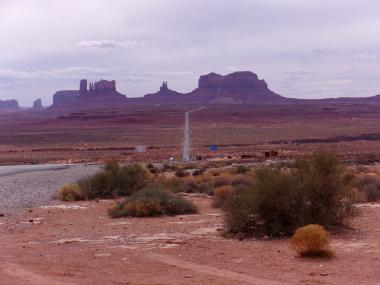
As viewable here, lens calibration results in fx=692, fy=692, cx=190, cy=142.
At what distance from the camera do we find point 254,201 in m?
17.3

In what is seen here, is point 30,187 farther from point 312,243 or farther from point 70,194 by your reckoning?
point 312,243

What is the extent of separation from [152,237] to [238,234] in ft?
7.35

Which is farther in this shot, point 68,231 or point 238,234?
point 68,231

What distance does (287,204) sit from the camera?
1716 cm

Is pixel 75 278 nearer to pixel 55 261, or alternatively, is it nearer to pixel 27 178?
pixel 55 261

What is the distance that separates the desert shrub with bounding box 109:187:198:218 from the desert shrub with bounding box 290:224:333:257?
9587 millimetres

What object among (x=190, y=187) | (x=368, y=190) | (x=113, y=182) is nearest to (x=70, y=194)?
(x=113, y=182)

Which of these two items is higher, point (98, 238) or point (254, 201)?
point (254, 201)

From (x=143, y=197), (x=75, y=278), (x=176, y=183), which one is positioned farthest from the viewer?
(x=176, y=183)

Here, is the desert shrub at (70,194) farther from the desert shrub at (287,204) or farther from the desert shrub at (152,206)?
the desert shrub at (287,204)

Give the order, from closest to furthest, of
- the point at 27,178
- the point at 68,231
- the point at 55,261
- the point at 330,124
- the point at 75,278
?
the point at 75,278 < the point at 55,261 < the point at 68,231 < the point at 27,178 < the point at 330,124

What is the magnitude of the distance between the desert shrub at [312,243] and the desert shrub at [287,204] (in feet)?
9.32

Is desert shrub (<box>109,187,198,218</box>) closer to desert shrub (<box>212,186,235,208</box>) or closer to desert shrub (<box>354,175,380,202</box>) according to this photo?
desert shrub (<box>212,186,235,208</box>)

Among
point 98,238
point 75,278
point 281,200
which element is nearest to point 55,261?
point 75,278
